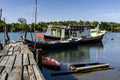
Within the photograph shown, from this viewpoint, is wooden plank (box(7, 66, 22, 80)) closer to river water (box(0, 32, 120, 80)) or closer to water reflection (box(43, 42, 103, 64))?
river water (box(0, 32, 120, 80))

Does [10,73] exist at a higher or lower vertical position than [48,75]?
higher

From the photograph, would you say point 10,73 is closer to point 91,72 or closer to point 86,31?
point 91,72

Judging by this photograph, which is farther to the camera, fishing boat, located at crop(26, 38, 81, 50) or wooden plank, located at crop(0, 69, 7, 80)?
fishing boat, located at crop(26, 38, 81, 50)

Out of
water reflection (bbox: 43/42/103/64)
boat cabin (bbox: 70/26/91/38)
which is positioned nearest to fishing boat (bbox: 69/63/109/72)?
water reflection (bbox: 43/42/103/64)

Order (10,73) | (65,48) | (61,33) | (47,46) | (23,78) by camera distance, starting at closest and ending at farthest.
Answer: (23,78) < (10,73) < (47,46) < (65,48) < (61,33)

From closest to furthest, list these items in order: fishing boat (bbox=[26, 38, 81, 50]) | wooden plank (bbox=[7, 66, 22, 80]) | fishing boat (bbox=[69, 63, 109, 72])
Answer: wooden plank (bbox=[7, 66, 22, 80]) < fishing boat (bbox=[69, 63, 109, 72]) < fishing boat (bbox=[26, 38, 81, 50])

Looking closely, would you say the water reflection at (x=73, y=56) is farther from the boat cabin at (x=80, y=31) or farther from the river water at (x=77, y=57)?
the boat cabin at (x=80, y=31)

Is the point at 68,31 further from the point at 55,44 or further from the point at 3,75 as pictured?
the point at 3,75

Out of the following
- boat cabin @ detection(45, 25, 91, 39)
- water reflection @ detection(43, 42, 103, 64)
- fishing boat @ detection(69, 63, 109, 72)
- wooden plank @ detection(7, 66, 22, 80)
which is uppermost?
boat cabin @ detection(45, 25, 91, 39)

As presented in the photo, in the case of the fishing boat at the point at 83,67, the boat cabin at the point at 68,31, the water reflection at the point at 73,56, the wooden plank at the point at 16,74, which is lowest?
the water reflection at the point at 73,56

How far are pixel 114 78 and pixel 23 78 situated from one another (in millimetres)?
11797

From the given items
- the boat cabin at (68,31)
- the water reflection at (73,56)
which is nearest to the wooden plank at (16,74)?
the water reflection at (73,56)

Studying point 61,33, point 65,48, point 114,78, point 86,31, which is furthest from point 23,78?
point 86,31

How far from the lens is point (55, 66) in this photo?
21250 millimetres
